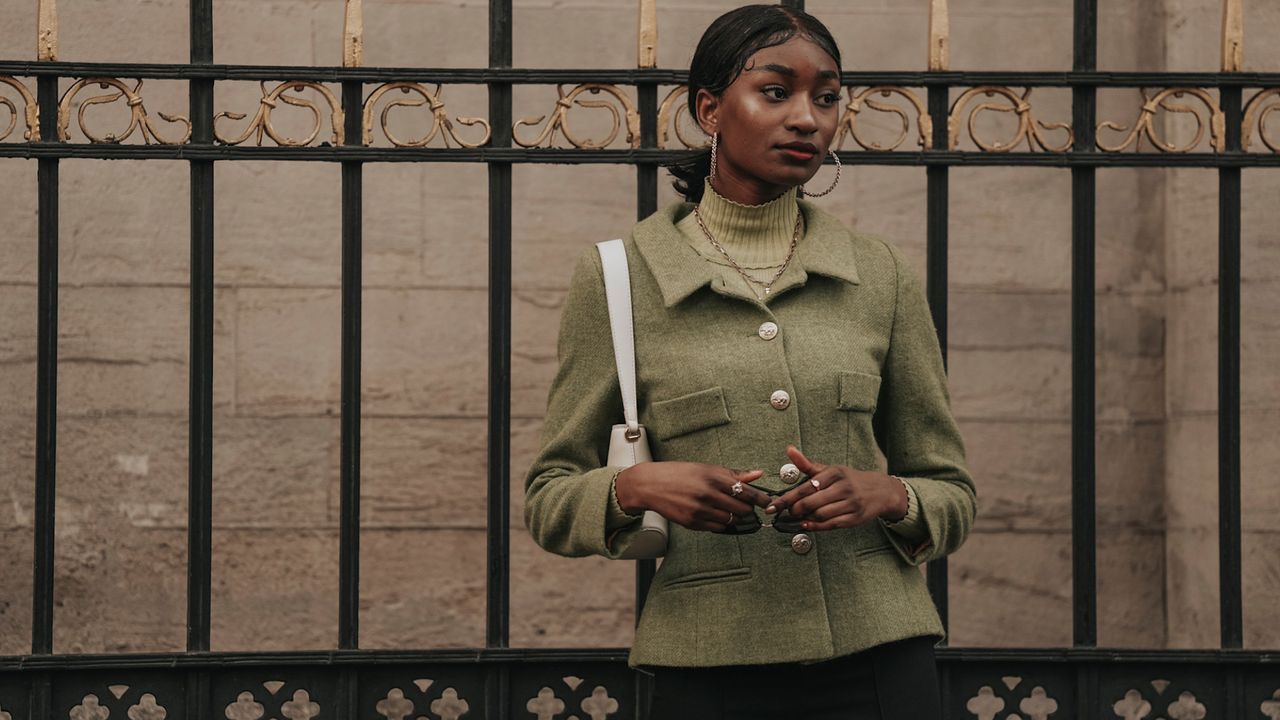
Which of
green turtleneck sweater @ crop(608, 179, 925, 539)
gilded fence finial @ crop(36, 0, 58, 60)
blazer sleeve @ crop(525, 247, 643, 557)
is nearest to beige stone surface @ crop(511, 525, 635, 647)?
gilded fence finial @ crop(36, 0, 58, 60)

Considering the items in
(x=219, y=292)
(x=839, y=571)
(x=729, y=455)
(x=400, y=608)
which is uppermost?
(x=219, y=292)

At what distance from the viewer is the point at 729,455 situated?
328 cm

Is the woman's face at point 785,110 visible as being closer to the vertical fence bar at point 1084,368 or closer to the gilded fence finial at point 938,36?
the gilded fence finial at point 938,36

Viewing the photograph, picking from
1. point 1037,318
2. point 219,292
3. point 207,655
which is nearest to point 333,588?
point 219,292

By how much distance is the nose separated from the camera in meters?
3.34

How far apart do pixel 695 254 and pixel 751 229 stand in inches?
5.5

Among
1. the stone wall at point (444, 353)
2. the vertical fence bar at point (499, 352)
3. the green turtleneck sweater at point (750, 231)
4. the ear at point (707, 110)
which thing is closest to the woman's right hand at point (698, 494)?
the green turtleneck sweater at point (750, 231)

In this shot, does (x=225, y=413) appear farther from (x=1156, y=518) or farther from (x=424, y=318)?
(x=1156, y=518)

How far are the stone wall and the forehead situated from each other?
2.81 metres

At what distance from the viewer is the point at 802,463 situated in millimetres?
3066

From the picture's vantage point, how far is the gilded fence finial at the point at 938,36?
444 cm

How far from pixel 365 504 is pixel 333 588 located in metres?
0.31

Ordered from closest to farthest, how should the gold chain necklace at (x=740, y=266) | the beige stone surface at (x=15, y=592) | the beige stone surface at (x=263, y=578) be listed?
the gold chain necklace at (x=740, y=266), the beige stone surface at (x=15, y=592), the beige stone surface at (x=263, y=578)

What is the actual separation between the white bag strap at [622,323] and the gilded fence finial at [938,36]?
4.47ft
